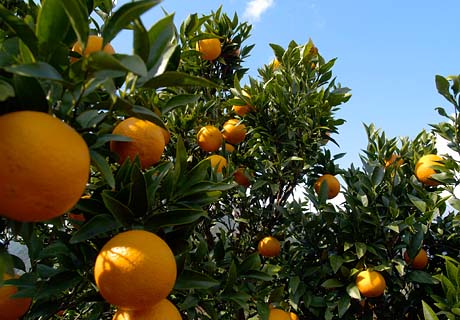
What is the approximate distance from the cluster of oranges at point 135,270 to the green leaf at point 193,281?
0.86ft

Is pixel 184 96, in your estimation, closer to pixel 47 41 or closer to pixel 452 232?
pixel 47 41

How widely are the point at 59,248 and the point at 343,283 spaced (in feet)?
6.00

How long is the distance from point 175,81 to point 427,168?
231cm

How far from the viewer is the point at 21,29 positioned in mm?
842

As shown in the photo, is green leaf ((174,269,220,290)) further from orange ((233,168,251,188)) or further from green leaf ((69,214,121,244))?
orange ((233,168,251,188))

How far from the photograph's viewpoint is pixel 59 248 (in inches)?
54.1

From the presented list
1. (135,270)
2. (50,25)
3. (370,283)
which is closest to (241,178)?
(370,283)

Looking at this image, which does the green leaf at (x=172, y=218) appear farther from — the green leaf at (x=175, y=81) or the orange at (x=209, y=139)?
the orange at (x=209, y=139)

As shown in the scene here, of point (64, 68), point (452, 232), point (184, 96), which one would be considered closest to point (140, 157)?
point (184, 96)

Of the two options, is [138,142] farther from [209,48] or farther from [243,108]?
[209,48]

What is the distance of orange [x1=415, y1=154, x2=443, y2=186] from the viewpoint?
2695 millimetres

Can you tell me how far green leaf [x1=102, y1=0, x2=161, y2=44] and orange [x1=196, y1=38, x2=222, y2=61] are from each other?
7.96ft

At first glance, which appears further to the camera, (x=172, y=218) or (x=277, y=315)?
(x=277, y=315)

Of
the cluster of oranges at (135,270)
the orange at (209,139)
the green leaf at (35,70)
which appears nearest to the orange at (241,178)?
the orange at (209,139)
